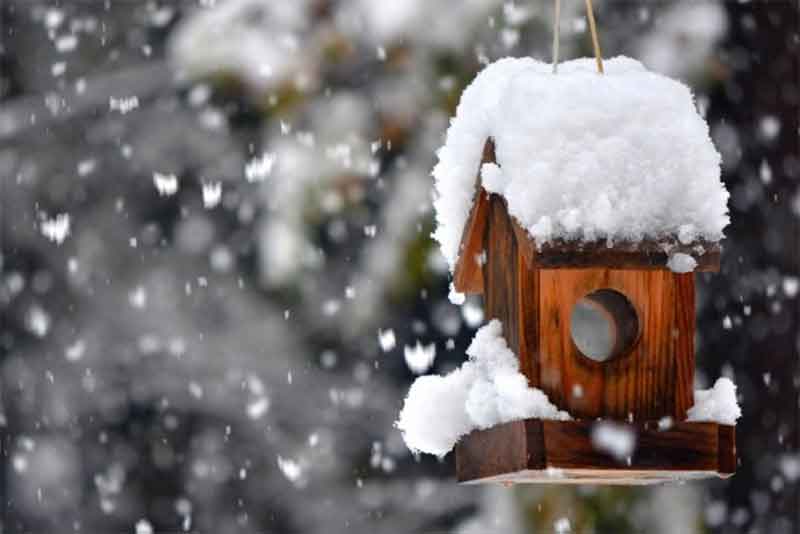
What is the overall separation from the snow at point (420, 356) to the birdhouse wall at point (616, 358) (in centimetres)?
311

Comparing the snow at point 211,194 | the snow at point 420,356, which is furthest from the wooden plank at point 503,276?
the snow at point 211,194

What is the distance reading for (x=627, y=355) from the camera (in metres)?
2.54

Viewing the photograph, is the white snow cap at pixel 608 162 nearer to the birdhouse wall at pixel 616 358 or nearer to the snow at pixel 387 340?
the birdhouse wall at pixel 616 358

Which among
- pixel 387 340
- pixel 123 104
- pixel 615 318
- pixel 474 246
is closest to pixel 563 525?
pixel 387 340

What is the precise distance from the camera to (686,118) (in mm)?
2396

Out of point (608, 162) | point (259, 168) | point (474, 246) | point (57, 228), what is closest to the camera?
point (608, 162)

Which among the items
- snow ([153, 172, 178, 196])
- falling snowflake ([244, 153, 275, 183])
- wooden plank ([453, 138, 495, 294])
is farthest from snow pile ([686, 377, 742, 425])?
snow ([153, 172, 178, 196])

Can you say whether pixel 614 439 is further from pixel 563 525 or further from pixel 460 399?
pixel 563 525

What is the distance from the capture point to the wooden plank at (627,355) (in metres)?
2.49

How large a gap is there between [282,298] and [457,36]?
50.4 inches

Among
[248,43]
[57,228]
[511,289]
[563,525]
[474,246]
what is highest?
[248,43]

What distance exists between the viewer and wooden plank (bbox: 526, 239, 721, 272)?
Answer: 2.35 m

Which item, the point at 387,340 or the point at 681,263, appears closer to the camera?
the point at 681,263

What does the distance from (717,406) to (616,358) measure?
181mm
